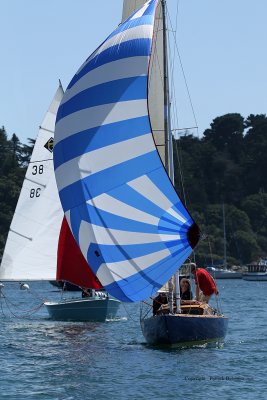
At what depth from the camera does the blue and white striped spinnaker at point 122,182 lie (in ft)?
83.5

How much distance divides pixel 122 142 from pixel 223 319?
491 cm

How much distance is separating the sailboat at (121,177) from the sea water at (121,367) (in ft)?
4.63

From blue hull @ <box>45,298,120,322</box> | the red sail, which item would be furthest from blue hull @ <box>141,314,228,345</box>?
blue hull @ <box>45,298,120,322</box>

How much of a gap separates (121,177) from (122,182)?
0.34 feet

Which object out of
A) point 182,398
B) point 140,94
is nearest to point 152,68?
point 140,94

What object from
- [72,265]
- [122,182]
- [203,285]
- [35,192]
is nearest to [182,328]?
[203,285]

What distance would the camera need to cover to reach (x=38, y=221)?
132 feet

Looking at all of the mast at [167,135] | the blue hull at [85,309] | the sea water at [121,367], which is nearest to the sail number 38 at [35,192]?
the blue hull at [85,309]

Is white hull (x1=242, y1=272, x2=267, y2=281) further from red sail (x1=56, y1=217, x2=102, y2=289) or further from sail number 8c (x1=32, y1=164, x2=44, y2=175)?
red sail (x1=56, y1=217, x2=102, y2=289)

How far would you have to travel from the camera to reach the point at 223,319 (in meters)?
27.9

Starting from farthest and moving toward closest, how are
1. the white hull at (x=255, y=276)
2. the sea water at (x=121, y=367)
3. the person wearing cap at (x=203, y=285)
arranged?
the white hull at (x=255, y=276) → the person wearing cap at (x=203, y=285) → the sea water at (x=121, y=367)

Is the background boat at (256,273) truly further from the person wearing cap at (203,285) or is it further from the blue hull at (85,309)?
the person wearing cap at (203,285)

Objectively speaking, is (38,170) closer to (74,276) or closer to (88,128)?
(74,276)

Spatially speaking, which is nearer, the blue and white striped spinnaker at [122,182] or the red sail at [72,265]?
the blue and white striped spinnaker at [122,182]
